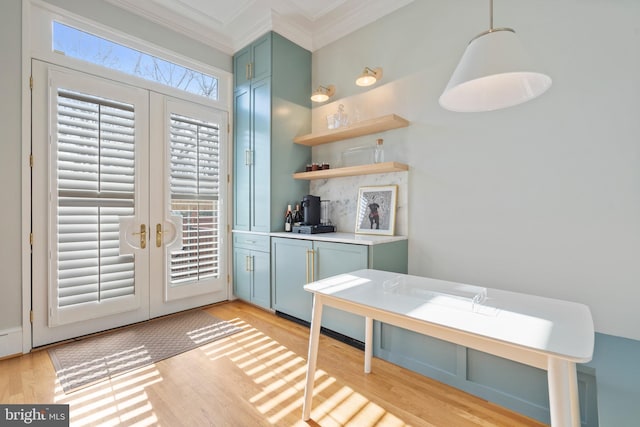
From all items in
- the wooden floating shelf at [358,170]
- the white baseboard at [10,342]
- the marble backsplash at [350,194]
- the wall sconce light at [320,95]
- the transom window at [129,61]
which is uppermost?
the transom window at [129,61]

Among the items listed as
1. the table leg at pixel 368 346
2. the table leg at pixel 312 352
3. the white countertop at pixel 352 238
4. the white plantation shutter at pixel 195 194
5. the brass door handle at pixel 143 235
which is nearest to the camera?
the table leg at pixel 312 352

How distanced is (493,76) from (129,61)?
10.4ft

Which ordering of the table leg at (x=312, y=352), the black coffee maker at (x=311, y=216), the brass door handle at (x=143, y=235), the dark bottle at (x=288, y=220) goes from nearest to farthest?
1. the table leg at (x=312, y=352)
2. the brass door handle at (x=143, y=235)
3. the black coffee maker at (x=311, y=216)
4. the dark bottle at (x=288, y=220)

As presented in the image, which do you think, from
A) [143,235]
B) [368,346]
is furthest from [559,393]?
[143,235]

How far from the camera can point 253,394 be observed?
72.2 inches

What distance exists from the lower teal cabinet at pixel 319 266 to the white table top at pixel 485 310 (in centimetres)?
57

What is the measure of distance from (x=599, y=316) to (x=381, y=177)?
183 cm

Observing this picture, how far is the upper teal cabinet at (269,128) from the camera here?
3174 mm

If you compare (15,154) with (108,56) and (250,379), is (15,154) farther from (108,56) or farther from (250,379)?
(250,379)

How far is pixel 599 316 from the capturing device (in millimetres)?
1767

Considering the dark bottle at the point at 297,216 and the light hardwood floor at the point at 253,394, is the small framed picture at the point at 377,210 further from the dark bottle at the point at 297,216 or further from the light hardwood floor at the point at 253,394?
the light hardwood floor at the point at 253,394

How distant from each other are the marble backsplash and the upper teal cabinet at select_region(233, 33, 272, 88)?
1370 millimetres

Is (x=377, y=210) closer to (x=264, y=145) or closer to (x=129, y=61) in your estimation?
(x=264, y=145)

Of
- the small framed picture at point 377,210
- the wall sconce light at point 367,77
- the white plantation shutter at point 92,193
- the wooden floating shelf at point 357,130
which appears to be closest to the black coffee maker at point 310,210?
the small framed picture at point 377,210
